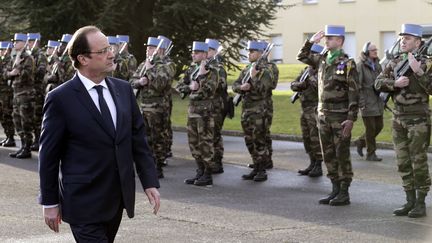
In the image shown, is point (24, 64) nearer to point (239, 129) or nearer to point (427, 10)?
point (239, 129)

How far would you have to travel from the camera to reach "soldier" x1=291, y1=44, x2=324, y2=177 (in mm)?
12375

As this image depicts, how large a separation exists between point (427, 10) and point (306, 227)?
1541 inches

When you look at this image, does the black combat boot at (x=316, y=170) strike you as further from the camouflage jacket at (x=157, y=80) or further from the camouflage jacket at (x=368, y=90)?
the camouflage jacket at (x=157, y=80)

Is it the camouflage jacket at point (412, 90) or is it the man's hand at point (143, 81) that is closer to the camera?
the camouflage jacket at point (412, 90)

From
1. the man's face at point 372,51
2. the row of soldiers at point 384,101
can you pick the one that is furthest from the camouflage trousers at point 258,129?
the man's face at point 372,51

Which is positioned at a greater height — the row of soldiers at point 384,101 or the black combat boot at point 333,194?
the row of soldiers at point 384,101

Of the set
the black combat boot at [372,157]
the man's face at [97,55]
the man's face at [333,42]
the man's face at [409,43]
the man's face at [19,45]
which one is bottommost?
the black combat boot at [372,157]

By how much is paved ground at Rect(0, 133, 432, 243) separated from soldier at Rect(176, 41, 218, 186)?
0.29 meters

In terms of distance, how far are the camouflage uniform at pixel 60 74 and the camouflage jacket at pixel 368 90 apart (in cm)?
508

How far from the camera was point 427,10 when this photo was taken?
45469 millimetres

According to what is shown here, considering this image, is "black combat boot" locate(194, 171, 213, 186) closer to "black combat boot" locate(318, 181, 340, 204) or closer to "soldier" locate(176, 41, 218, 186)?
"soldier" locate(176, 41, 218, 186)

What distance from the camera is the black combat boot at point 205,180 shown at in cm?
1156

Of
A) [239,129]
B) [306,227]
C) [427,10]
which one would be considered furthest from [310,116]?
[427,10]

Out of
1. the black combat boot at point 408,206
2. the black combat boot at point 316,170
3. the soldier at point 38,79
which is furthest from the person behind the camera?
the soldier at point 38,79
